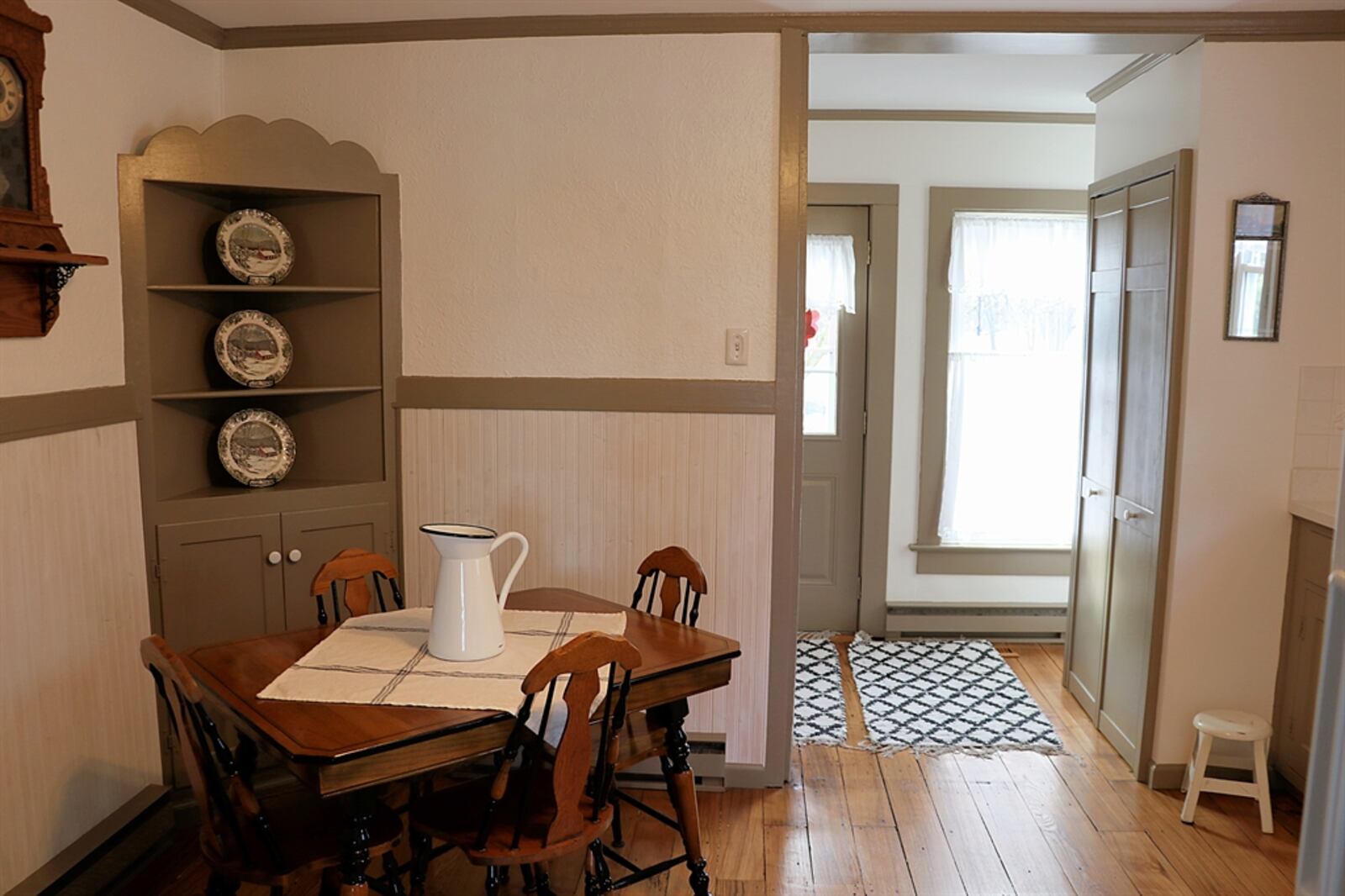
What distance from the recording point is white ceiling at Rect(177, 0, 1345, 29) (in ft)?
9.89

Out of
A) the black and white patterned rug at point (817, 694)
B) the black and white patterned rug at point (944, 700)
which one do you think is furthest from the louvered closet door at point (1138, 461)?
the black and white patterned rug at point (817, 694)

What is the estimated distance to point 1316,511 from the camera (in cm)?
304

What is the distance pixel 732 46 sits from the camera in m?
3.14

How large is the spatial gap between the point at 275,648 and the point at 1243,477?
111 inches

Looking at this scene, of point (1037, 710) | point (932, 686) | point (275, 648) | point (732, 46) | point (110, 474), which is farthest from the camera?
point (932, 686)

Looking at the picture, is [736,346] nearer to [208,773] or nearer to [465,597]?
[465,597]

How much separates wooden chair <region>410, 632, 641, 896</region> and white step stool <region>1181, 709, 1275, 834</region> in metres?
1.94

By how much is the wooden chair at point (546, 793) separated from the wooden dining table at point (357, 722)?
0.29 ft

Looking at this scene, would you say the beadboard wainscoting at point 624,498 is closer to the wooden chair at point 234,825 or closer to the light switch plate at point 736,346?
the light switch plate at point 736,346

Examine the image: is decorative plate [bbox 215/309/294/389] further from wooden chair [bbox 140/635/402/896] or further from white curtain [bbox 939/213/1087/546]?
white curtain [bbox 939/213/1087/546]

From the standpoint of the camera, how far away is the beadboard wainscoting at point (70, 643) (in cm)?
245

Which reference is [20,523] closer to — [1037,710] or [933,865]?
[933,865]

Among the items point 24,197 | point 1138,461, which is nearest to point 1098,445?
point 1138,461

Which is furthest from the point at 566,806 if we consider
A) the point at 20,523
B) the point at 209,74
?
the point at 209,74
